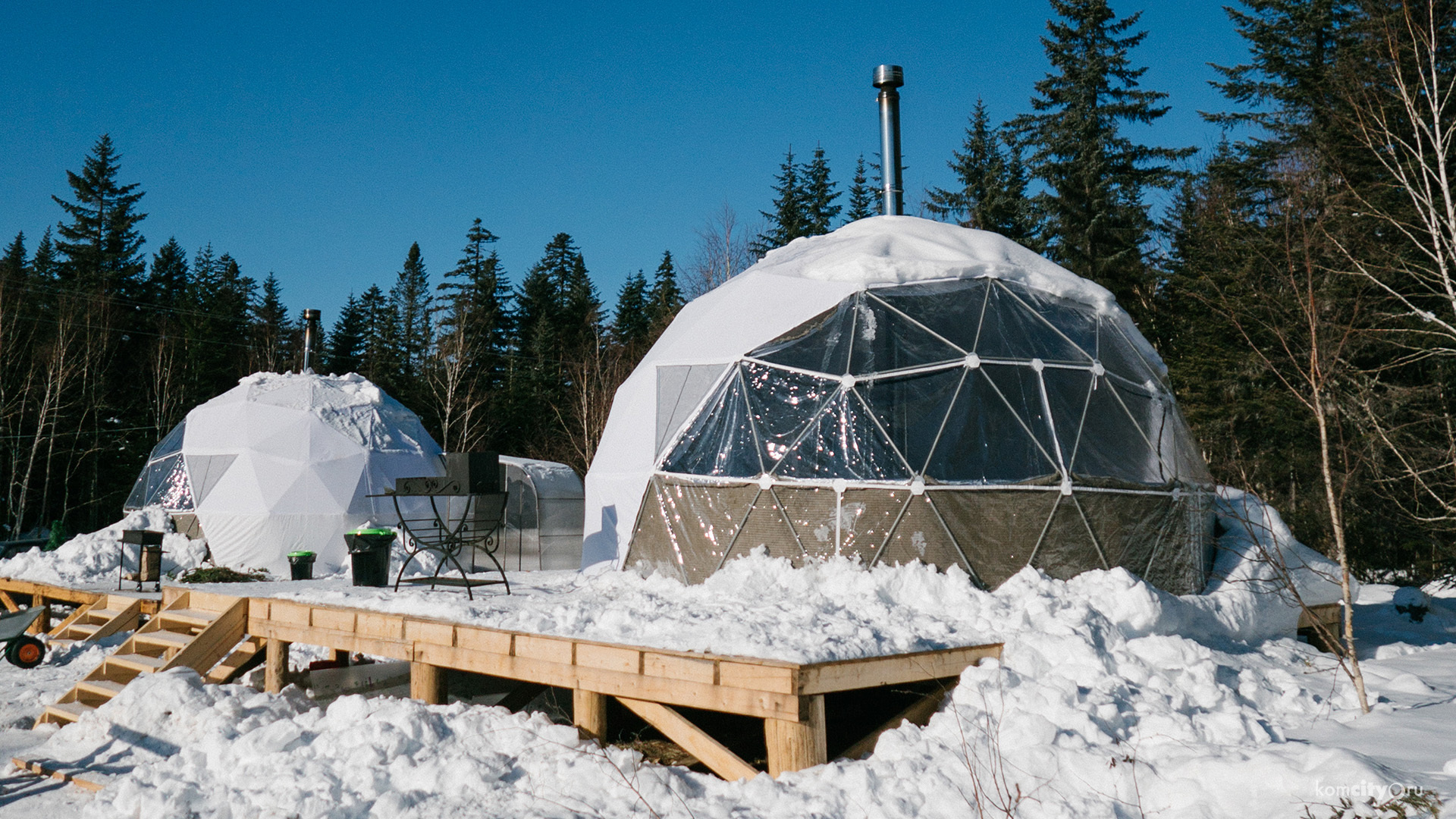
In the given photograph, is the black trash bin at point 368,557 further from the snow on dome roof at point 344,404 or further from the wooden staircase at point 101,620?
the snow on dome roof at point 344,404

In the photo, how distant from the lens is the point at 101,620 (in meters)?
9.60

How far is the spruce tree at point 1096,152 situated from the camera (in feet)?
69.7

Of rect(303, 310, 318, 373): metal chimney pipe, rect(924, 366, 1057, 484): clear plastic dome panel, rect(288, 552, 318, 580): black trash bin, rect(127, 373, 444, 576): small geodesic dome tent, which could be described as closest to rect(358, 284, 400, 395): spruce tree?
rect(303, 310, 318, 373): metal chimney pipe

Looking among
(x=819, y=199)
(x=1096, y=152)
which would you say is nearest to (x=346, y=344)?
(x=819, y=199)

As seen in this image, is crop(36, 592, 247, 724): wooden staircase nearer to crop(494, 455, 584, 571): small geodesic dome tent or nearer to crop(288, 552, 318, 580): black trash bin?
crop(288, 552, 318, 580): black trash bin

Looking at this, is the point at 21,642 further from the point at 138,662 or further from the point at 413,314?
the point at 413,314

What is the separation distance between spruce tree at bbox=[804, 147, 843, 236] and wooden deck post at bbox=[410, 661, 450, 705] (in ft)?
89.6

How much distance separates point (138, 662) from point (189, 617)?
74cm

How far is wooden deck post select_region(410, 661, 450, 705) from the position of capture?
6.10 meters

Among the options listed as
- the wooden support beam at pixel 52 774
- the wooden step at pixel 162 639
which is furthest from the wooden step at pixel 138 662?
the wooden support beam at pixel 52 774

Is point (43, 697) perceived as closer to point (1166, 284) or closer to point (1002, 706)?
point (1002, 706)

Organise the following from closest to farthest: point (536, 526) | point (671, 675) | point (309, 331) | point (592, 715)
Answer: point (671, 675) → point (592, 715) → point (536, 526) → point (309, 331)

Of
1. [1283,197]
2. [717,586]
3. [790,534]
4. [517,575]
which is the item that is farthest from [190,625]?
[1283,197]

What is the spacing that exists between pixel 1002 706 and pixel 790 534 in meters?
2.56
